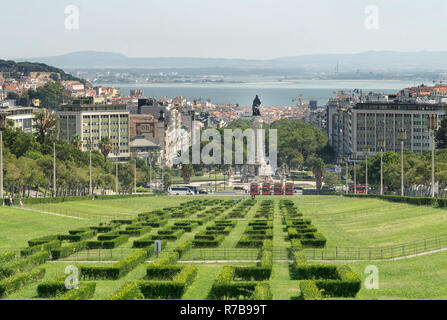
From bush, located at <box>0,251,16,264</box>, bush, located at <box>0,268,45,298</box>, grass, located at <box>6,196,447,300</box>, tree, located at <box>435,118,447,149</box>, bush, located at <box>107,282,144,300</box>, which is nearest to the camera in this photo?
bush, located at <box>107,282,144,300</box>

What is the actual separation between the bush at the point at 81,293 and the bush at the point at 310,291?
9297 millimetres

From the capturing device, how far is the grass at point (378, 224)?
58594 millimetres

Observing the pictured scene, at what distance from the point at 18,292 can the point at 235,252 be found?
17.8 m

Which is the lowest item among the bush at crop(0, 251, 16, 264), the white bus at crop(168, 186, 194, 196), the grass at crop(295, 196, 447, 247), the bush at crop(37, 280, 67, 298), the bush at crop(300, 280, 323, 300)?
the white bus at crop(168, 186, 194, 196)

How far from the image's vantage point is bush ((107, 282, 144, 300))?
34.0 metres

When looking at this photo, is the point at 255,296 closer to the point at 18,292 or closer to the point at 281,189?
the point at 18,292

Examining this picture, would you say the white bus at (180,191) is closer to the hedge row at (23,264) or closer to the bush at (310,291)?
the hedge row at (23,264)

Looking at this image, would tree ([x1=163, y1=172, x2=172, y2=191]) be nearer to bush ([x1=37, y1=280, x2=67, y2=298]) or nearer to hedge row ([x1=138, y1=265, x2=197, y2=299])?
hedge row ([x1=138, y1=265, x2=197, y2=299])

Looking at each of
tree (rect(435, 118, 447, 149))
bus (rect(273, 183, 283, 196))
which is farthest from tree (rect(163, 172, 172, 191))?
tree (rect(435, 118, 447, 149))

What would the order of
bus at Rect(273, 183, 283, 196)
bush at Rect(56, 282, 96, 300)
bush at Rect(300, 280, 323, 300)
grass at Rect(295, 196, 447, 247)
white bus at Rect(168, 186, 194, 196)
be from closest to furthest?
bush at Rect(300, 280, 323, 300) → bush at Rect(56, 282, 96, 300) → grass at Rect(295, 196, 447, 247) → white bus at Rect(168, 186, 194, 196) → bus at Rect(273, 183, 283, 196)

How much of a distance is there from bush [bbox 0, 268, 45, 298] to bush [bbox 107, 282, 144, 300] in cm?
620
